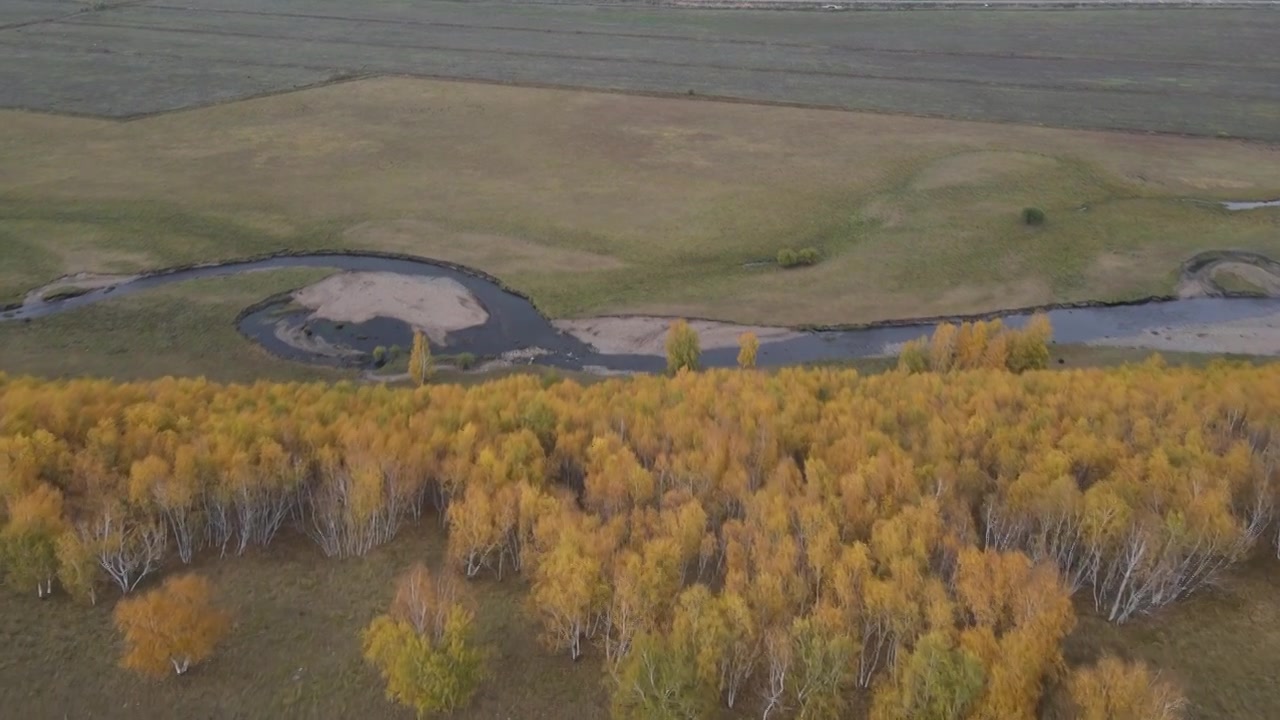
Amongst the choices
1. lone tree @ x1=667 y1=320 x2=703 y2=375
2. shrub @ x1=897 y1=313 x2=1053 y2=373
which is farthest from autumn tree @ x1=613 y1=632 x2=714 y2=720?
shrub @ x1=897 y1=313 x2=1053 y2=373

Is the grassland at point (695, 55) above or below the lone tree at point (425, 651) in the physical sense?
above

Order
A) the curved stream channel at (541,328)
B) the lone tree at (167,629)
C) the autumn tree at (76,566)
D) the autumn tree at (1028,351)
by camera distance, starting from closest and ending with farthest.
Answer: the lone tree at (167,629) < the autumn tree at (76,566) < the autumn tree at (1028,351) < the curved stream channel at (541,328)

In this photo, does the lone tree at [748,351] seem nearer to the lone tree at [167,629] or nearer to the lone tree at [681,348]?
the lone tree at [681,348]

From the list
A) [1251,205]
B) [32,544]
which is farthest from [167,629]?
[1251,205]

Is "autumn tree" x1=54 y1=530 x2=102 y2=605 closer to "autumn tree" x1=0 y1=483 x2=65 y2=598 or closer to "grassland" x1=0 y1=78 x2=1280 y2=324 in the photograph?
"autumn tree" x1=0 y1=483 x2=65 y2=598

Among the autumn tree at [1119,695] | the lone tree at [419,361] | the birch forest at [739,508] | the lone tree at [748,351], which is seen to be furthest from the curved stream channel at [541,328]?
the autumn tree at [1119,695]

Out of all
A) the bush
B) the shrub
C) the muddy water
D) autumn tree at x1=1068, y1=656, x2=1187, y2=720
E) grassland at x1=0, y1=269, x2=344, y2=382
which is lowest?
grassland at x1=0, y1=269, x2=344, y2=382

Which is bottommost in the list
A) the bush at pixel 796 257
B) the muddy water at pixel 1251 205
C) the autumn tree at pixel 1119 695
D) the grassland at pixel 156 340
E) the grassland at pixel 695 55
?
the grassland at pixel 156 340
